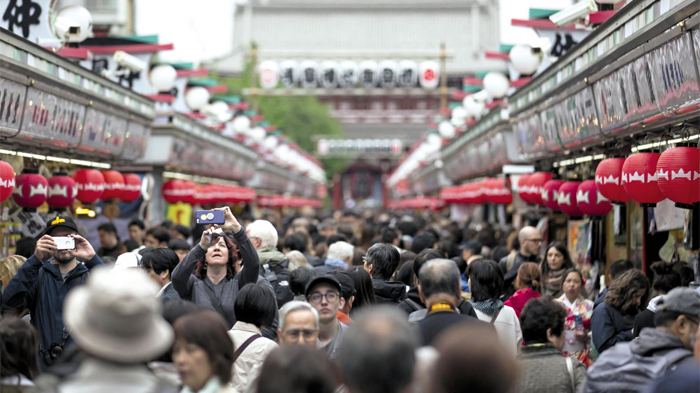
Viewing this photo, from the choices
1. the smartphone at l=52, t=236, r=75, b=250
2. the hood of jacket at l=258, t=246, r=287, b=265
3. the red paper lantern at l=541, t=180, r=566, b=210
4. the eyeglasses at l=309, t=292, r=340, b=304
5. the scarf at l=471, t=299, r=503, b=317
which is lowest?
the scarf at l=471, t=299, r=503, b=317

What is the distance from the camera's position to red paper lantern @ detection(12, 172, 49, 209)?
12141 millimetres

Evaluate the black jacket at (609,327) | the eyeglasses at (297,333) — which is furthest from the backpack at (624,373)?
the black jacket at (609,327)

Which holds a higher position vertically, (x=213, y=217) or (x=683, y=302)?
(x=213, y=217)

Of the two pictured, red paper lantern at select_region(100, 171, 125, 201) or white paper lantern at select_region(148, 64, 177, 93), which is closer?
red paper lantern at select_region(100, 171, 125, 201)

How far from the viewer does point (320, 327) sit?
20.5 ft

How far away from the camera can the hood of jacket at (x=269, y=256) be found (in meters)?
9.38

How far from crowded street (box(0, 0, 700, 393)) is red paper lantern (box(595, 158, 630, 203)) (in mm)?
19

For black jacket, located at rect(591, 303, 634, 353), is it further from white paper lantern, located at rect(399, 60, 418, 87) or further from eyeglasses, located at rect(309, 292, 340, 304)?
white paper lantern, located at rect(399, 60, 418, 87)

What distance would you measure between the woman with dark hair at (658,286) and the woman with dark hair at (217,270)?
8.56 ft

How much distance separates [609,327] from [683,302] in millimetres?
2164

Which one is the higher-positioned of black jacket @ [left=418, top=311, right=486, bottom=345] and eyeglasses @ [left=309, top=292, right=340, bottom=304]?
eyeglasses @ [left=309, top=292, right=340, bottom=304]

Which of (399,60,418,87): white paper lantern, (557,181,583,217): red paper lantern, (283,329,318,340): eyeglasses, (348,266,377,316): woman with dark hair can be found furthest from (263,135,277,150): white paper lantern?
(399,60,418,87): white paper lantern

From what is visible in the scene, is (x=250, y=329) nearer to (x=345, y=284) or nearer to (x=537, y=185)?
(x=345, y=284)

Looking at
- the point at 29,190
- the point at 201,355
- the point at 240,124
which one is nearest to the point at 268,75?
the point at 240,124
